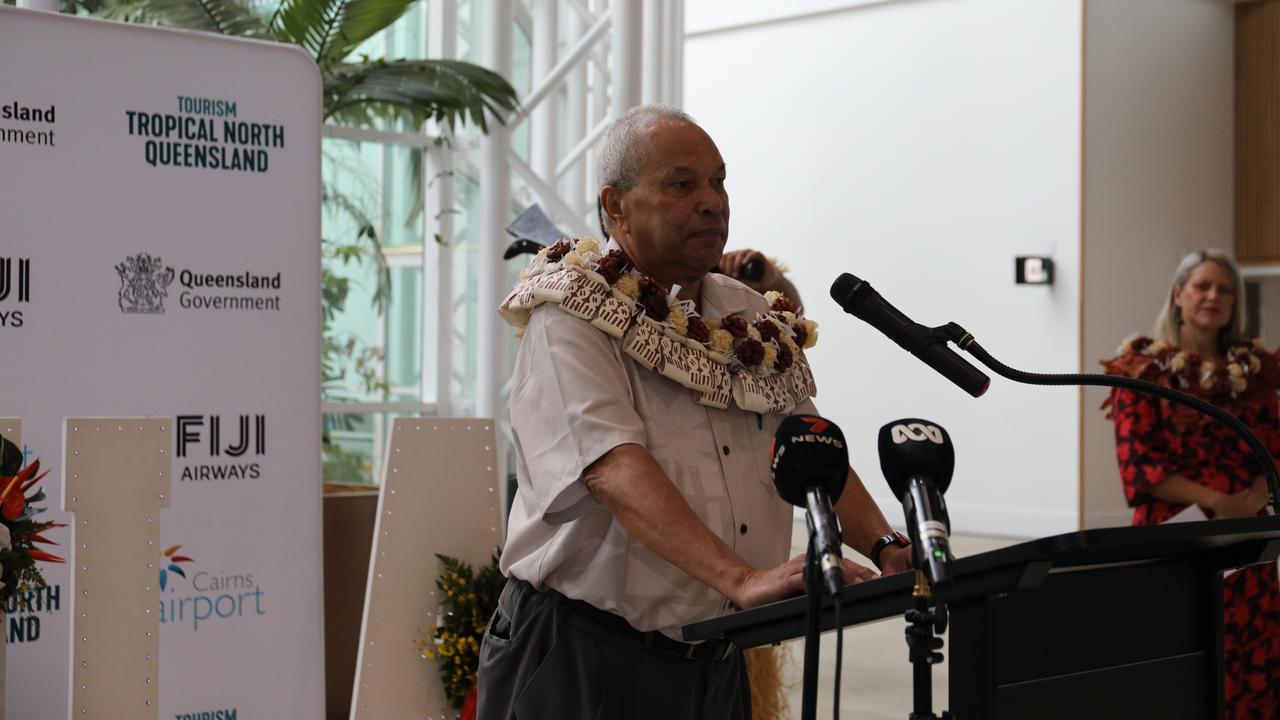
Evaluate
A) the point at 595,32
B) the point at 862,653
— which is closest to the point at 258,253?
the point at 595,32

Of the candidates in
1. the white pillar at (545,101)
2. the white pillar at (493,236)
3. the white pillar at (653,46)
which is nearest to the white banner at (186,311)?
the white pillar at (493,236)

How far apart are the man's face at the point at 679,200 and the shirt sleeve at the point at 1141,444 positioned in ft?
8.74

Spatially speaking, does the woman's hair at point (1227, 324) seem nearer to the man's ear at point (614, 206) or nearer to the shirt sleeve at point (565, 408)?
the man's ear at point (614, 206)

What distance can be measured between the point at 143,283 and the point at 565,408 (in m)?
1.97

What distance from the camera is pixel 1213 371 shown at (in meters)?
4.31

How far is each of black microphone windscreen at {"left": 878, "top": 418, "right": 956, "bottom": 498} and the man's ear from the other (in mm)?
785

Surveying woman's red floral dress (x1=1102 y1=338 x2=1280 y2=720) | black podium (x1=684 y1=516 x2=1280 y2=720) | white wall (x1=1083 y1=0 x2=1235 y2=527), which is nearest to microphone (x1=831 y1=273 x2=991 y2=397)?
black podium (x1=684 y1=516 x2=1280 y2=720)

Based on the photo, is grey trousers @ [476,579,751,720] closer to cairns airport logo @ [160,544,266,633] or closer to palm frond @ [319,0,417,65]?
cairns airport logo @ [160,544,266,633]

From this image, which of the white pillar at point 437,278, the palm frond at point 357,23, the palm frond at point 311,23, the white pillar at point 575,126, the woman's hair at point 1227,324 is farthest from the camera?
the white pillar at point 575,126

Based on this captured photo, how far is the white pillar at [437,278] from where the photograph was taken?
721 cm

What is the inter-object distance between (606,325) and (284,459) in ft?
6.37

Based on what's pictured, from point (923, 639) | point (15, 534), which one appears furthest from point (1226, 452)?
point (15, 534)

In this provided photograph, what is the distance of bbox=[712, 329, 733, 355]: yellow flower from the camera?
1988 mm

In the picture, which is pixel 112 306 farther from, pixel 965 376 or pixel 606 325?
pixel 965 376
